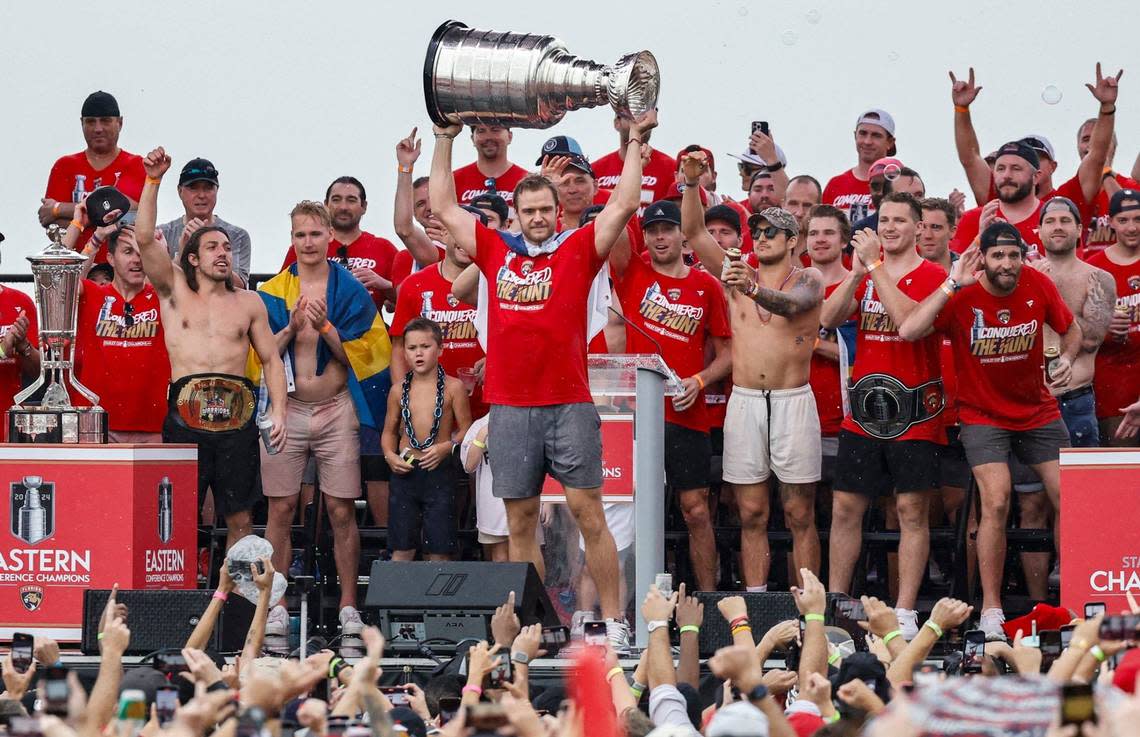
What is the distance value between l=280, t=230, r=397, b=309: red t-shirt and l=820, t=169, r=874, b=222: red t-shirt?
2.49 meters

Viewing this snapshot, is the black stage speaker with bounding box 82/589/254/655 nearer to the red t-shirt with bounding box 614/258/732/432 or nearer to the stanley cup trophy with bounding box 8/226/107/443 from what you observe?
the stanley cup trophy with bounding box 8/226/107/443

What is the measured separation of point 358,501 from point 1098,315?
13.2 feet

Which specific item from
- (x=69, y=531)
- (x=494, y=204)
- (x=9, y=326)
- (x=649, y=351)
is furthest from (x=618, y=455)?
(x=9, y=326)

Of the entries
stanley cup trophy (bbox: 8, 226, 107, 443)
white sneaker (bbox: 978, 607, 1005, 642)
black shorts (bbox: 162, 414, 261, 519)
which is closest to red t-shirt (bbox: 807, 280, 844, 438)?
white sneaker (bbox: 978, 607, 1005, 642)

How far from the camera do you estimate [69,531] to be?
8320mm

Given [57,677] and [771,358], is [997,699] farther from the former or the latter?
[771,358]

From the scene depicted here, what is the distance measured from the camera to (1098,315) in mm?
8766

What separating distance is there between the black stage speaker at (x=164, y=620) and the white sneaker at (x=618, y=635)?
1.56m

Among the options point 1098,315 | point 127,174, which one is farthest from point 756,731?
point 127,174

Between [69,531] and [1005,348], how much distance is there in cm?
426

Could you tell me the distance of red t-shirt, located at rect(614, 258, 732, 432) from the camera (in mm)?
9102

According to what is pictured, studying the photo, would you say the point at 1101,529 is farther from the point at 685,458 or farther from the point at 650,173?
the point at 650,173

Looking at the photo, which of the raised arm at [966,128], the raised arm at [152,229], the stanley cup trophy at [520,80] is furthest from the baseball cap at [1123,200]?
the raised arm at [152,229]

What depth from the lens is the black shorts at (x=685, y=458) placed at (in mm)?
8992
